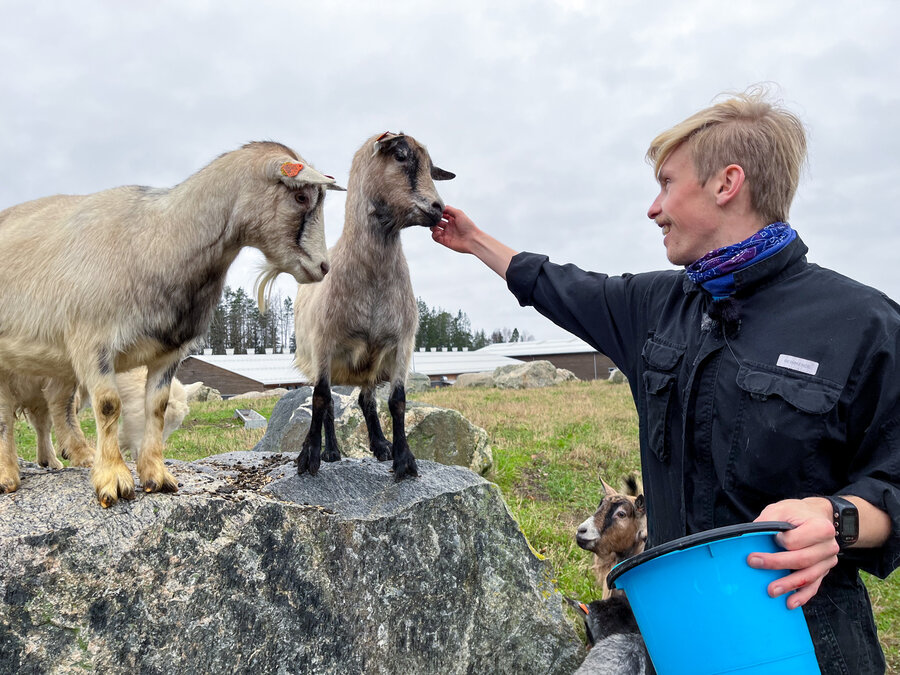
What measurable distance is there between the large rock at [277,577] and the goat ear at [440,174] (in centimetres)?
174

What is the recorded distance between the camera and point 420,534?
330cm

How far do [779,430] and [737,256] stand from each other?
0.63 metres

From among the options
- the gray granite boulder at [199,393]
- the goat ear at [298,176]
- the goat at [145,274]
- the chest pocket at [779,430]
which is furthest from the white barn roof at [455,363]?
the chest pocket at [779,430]

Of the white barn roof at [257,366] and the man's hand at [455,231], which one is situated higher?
the man's hand at [455,231]

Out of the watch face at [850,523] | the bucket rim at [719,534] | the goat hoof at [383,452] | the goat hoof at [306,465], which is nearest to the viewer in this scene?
the bucket rim at [719,534]

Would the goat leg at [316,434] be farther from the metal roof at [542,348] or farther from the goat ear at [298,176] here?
the metal roof at [542,348]

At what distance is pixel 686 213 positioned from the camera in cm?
248

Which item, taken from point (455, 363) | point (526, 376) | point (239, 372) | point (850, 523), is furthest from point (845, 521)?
point (455, 363)

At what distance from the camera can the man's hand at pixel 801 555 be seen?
1780 mm

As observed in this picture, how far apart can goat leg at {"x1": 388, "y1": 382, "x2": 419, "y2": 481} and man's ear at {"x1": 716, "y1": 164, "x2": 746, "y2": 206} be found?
1.94 meters

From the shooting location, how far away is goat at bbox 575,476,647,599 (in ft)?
16.1

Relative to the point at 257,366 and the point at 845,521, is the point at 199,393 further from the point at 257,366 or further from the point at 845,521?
the point at 845,521

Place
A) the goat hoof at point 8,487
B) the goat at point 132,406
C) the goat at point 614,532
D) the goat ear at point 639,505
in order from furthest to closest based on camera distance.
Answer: the goat at point 132,406 < the goat ear at point 639,505 < the goat at point 614,532 < the goat hoof at point 8,487

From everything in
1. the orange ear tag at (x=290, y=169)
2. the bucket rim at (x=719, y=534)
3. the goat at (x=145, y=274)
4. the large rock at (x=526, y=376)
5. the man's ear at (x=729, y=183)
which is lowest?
the large rock at (x=526, y=376)
